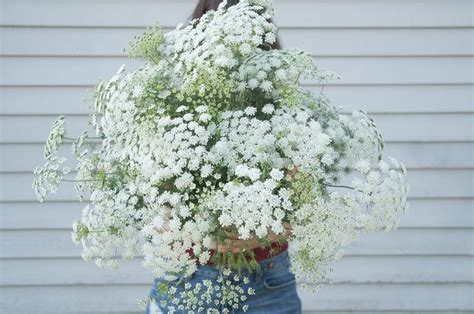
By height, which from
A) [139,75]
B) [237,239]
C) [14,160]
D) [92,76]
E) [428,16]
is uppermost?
[428,16]

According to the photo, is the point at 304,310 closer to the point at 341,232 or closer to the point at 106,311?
the point at 106,311

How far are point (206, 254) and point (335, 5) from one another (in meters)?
2.53

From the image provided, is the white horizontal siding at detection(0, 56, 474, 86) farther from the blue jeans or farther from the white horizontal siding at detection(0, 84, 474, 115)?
the blue jeans

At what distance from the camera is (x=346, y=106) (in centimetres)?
394

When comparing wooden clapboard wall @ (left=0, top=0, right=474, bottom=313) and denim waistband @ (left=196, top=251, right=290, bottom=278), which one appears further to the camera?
wooden clapboard wall @ (left=0, top=0, right=474, bottom=313)

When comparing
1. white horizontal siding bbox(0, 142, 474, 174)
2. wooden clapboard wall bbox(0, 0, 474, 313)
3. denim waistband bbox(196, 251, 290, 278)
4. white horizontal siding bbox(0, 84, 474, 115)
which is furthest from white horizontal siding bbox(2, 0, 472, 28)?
denim waistband bbox(196, 251, 290, 278)

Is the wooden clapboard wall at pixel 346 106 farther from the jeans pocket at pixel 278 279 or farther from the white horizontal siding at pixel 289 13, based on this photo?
the jeans pocket at pixel 278 279

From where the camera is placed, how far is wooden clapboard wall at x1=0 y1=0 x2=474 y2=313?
390cm

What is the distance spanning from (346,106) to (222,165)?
233 cm

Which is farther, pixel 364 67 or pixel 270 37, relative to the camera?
pixel 364 67

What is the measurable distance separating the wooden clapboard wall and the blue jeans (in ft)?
5.89

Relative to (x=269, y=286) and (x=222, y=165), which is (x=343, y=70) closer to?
(x=269, y=286)

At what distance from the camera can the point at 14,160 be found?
391cm

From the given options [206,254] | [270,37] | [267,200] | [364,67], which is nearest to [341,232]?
[267,200]
